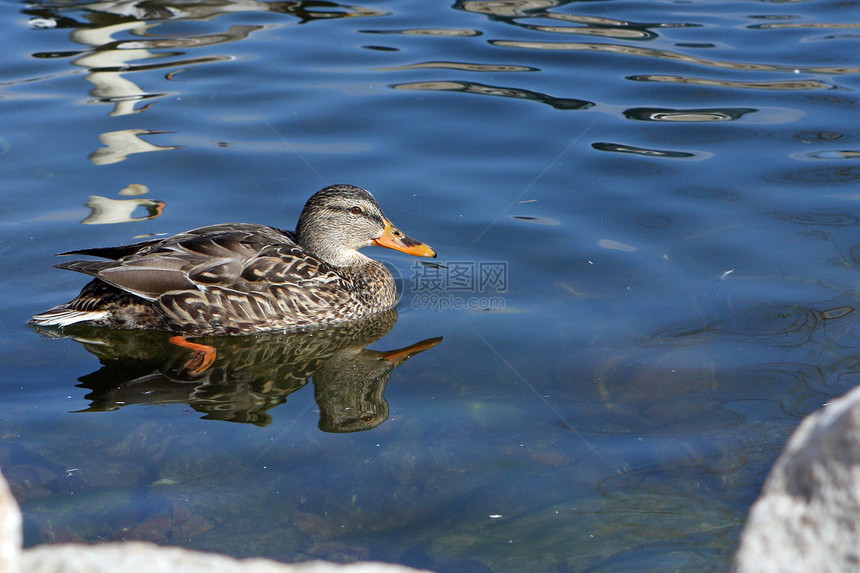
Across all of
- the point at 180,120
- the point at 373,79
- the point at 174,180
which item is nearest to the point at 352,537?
the point at 174,180

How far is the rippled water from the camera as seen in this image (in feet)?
15.0

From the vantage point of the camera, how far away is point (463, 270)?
7.18 m

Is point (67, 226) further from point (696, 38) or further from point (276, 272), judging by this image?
point (696, 38)

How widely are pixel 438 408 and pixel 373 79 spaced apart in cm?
642

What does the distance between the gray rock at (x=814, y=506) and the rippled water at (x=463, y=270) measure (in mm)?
1843

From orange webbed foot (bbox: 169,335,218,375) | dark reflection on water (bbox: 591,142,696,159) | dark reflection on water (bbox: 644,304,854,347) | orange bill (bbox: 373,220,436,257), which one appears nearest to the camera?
dark reflection on water (bbox: 644,304,854,347)

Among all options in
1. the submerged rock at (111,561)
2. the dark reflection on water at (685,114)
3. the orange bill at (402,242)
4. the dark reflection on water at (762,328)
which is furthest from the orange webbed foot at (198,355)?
the dark reflection on water at (685,114)

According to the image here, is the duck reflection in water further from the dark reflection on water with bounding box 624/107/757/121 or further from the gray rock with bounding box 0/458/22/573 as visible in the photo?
the dark reflection on water with bounding box 624/107/757/121

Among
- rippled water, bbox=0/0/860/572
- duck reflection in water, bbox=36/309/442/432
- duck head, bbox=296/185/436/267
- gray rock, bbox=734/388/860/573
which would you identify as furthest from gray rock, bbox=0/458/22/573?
duck head, bbox=296/185/436/267

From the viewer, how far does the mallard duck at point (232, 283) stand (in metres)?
6.50

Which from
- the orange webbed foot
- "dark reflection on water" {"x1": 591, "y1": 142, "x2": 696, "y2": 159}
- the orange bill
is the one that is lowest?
the orange webbed foot

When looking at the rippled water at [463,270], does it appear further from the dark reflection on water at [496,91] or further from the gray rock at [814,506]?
the gray rock at [814,506]

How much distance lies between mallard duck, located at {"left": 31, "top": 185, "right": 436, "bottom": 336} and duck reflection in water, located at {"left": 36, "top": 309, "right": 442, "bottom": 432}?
0.41ft

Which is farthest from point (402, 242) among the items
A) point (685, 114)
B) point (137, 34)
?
point (137, 34)
